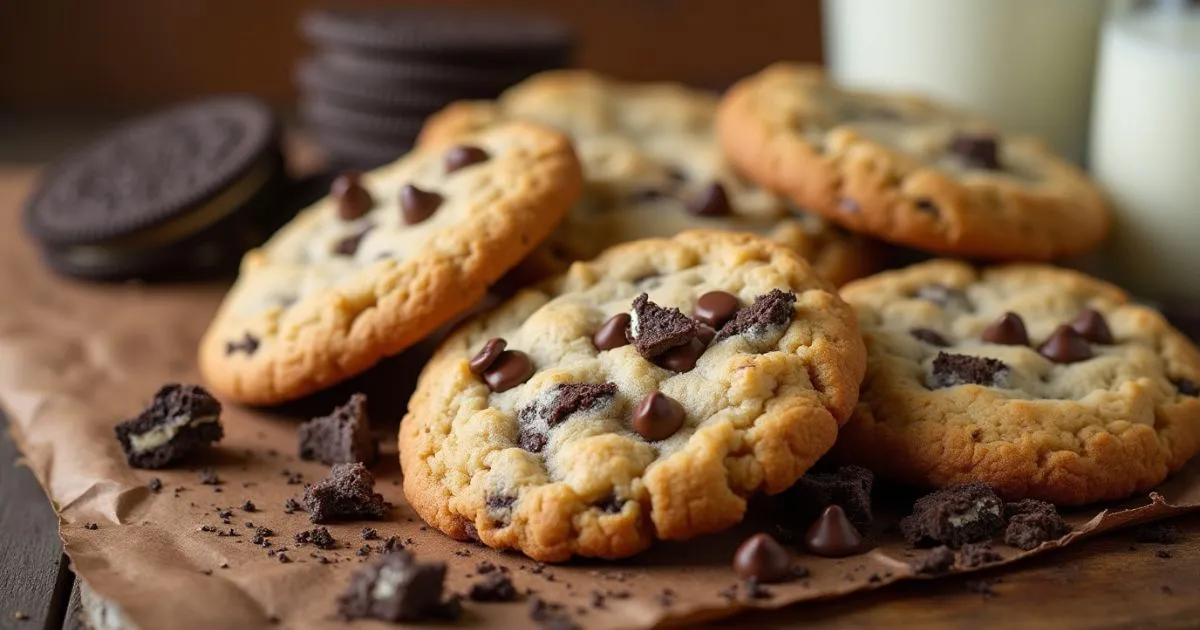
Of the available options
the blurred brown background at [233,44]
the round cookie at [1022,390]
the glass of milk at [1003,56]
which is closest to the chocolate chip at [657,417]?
the round cookie at [1022,390]

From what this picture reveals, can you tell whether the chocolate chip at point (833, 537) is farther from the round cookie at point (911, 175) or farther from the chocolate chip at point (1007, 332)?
the round cookie at point (911, 175)

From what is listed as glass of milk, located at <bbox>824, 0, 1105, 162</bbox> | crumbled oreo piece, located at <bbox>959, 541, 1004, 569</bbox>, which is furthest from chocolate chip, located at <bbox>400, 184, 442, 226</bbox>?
glass of milk, located at <bbox>824, 0, 1105, 162</bbox>

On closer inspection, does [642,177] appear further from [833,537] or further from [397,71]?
[833,537]

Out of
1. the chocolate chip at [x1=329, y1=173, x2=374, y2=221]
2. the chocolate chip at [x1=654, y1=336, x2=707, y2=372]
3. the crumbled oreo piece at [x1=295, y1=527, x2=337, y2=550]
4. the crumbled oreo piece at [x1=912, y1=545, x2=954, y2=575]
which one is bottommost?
the crumbled oreo piece at [x1=912, y1=545, x2=954, y2=575]

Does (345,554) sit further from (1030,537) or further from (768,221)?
(768,221)

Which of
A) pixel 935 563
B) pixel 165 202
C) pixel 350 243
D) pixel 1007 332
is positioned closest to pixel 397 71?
pixel 165 202

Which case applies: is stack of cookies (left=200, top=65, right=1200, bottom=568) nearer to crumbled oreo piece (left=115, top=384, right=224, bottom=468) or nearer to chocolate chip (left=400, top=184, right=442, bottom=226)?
chocolate chip (left=400, top=184, right=442, bottom=226)

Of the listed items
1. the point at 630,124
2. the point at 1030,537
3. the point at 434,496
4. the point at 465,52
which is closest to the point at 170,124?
the point at 465,52

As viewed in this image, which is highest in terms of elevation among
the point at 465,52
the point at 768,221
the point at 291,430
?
the point at 465,52
